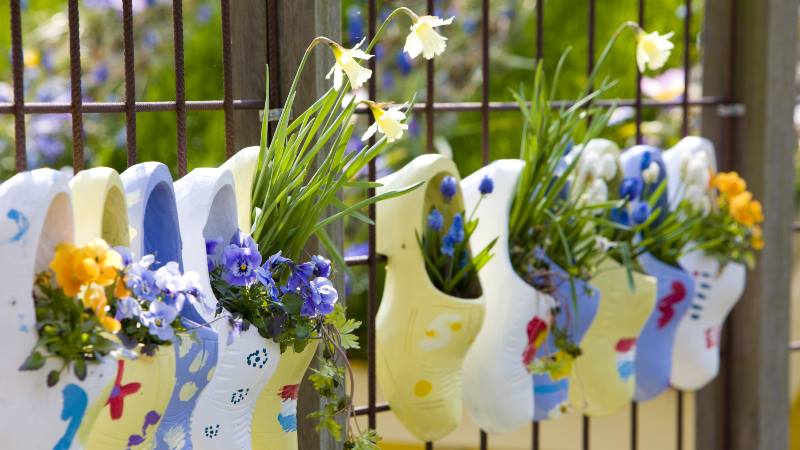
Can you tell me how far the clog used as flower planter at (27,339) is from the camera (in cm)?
108

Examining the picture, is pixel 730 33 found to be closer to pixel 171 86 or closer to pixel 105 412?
pixel 105 412

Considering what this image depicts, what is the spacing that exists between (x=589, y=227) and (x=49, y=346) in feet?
3.40

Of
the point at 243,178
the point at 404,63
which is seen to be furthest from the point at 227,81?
the point at 404,63

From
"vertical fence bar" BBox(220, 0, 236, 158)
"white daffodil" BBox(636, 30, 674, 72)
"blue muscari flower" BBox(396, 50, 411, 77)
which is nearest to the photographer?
"vertical fence bar" BBox(220, 0, 236, 158)

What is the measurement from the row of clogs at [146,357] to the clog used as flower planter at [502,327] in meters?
0.40

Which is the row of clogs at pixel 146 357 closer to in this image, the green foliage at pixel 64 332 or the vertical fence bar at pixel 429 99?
the green foliage at pixel 64 332

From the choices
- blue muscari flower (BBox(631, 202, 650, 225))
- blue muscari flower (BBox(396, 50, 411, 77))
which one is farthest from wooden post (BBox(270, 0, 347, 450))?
blue muscari flower (BBox(396, 50, 411, 77))

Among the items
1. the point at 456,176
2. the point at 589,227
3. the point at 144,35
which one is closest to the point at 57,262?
the point at 456,176

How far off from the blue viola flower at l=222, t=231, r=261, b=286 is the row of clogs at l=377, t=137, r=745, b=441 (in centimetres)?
40

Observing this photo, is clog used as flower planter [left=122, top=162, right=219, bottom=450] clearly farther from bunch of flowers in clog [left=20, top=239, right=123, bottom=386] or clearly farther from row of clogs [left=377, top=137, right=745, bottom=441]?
row of clogs [left=377, top=137, right=745, bottom=441]

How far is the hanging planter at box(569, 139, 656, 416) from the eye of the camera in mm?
1935

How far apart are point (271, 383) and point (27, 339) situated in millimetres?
421

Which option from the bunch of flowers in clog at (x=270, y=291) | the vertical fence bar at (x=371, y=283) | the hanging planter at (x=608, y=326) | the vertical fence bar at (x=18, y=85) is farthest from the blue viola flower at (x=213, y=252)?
the hanging planter at (x=608, y=326)

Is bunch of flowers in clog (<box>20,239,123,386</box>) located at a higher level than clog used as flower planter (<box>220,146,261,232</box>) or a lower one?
lower
